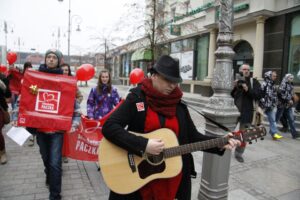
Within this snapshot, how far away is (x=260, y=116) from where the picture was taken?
5.72m

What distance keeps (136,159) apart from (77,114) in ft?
6.19

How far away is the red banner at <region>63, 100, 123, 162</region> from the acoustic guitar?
7.92ft

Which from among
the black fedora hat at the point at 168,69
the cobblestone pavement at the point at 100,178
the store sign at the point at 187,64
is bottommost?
the cobblestone pavement at the point at 100,178

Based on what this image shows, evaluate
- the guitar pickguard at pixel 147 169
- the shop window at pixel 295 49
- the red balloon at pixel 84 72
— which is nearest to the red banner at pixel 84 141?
the red balloon at pixel 84 72

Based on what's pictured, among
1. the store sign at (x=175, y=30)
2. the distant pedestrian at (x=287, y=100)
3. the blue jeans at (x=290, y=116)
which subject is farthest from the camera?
the store sign at (x=175, y=30)

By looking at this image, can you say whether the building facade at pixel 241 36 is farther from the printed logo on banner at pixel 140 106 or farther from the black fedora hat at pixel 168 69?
the printed logo on banner at pixel 140 106

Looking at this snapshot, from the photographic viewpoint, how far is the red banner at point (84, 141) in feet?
14.7

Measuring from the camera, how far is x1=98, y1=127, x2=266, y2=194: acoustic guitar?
207 centimetres

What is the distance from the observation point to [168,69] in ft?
6.87

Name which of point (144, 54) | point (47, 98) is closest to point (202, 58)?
point (144, 54)

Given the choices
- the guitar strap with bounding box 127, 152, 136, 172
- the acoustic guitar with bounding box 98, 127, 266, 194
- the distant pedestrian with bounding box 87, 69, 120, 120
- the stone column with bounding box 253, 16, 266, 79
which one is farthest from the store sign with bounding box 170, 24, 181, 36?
the guitar strap with bounding box 127, 152, 136, 172

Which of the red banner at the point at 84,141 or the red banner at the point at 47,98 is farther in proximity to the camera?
the red banner at the point at 84,141

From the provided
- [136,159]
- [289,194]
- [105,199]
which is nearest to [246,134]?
[136,159]

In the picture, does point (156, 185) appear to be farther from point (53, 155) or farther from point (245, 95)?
point (245, 95)
